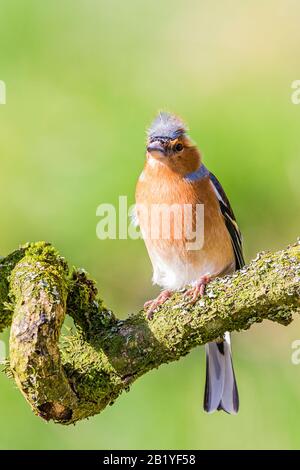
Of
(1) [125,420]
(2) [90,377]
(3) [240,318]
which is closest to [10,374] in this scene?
(2) [90,377]

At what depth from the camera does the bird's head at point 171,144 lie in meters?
3.69

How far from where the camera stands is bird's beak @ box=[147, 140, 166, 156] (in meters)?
3.67

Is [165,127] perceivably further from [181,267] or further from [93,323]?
[93,323]

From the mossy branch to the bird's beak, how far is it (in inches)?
32.7

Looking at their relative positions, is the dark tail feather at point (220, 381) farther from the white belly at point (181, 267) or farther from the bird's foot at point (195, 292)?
the bird's foot at point (195, 292)

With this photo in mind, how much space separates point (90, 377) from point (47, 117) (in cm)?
371

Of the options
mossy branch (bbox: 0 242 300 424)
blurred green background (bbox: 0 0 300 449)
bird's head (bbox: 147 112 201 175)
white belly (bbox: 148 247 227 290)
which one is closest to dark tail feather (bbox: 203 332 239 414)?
white belly (bbox: 148 247 227 290)

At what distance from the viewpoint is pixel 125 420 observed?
17.1 feet

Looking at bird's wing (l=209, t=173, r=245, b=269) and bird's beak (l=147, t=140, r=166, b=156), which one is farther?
bird's wing (l=209, t=173, r=245, b=269)

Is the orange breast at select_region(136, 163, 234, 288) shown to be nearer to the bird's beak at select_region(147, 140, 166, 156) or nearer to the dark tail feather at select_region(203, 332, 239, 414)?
the bird's beak at select_region(147, 140, 166, 156)

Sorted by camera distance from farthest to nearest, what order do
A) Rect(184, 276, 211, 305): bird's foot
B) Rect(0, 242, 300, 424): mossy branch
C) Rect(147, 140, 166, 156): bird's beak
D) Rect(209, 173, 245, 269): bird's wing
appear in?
Rect(209, 173, 245, 269): bird's wing < Rect(147, 140, 166, 156): bird's beak < Rect(184, 276, 211, 305): bird's foot < Rect(0, 242, 300, 424): mossy branch

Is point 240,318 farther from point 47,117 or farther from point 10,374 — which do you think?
point 47,117

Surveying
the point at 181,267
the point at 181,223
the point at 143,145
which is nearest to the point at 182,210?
the point at 181,223

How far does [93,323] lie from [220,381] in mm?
1230
